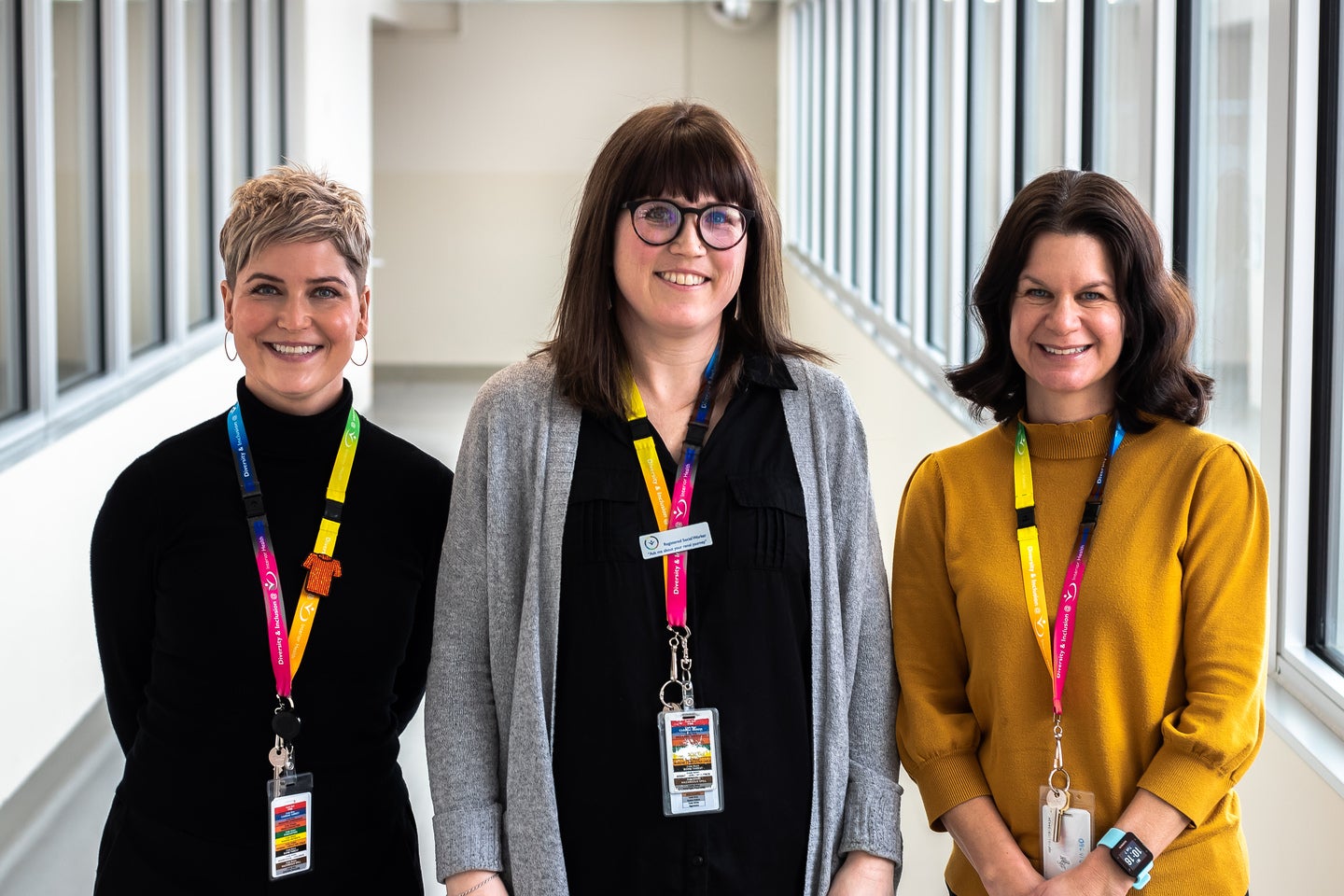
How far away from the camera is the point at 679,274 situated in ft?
5.77

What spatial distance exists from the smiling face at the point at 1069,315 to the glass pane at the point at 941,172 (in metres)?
4.96

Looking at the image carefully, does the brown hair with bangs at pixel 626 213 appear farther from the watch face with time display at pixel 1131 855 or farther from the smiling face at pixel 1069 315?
the watch face with time display at pixel 1131 855

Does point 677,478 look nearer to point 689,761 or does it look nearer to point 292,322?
point 689,761

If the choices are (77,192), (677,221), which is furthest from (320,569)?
(77,192)

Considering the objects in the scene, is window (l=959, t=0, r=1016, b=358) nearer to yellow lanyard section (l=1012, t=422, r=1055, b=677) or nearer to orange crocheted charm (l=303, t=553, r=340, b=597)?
yellow lanyard section (l=1012, t=422, r=1055, b=677)

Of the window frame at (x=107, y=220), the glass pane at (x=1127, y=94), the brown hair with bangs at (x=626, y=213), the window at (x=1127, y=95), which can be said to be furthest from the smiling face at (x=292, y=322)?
the window frame at (x=107, y=220)

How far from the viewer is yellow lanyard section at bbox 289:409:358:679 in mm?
1856

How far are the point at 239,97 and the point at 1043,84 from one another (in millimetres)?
6074

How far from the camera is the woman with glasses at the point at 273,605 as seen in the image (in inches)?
72.6

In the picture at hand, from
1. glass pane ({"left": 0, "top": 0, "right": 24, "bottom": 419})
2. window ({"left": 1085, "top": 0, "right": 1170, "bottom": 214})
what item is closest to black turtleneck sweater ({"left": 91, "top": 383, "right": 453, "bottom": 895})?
window ({"left": 1085, "top": 0, "right": 1170, "bottom": 214})

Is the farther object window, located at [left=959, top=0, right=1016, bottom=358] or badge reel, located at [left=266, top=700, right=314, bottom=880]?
window, located at [left=959, top=0, right=1016, bottom=358]

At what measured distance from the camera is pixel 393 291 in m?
14.9

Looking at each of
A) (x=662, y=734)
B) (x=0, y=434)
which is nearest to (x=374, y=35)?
(x=0, y=434)

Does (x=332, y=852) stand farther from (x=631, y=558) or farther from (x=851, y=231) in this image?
(x=851, y=231)
